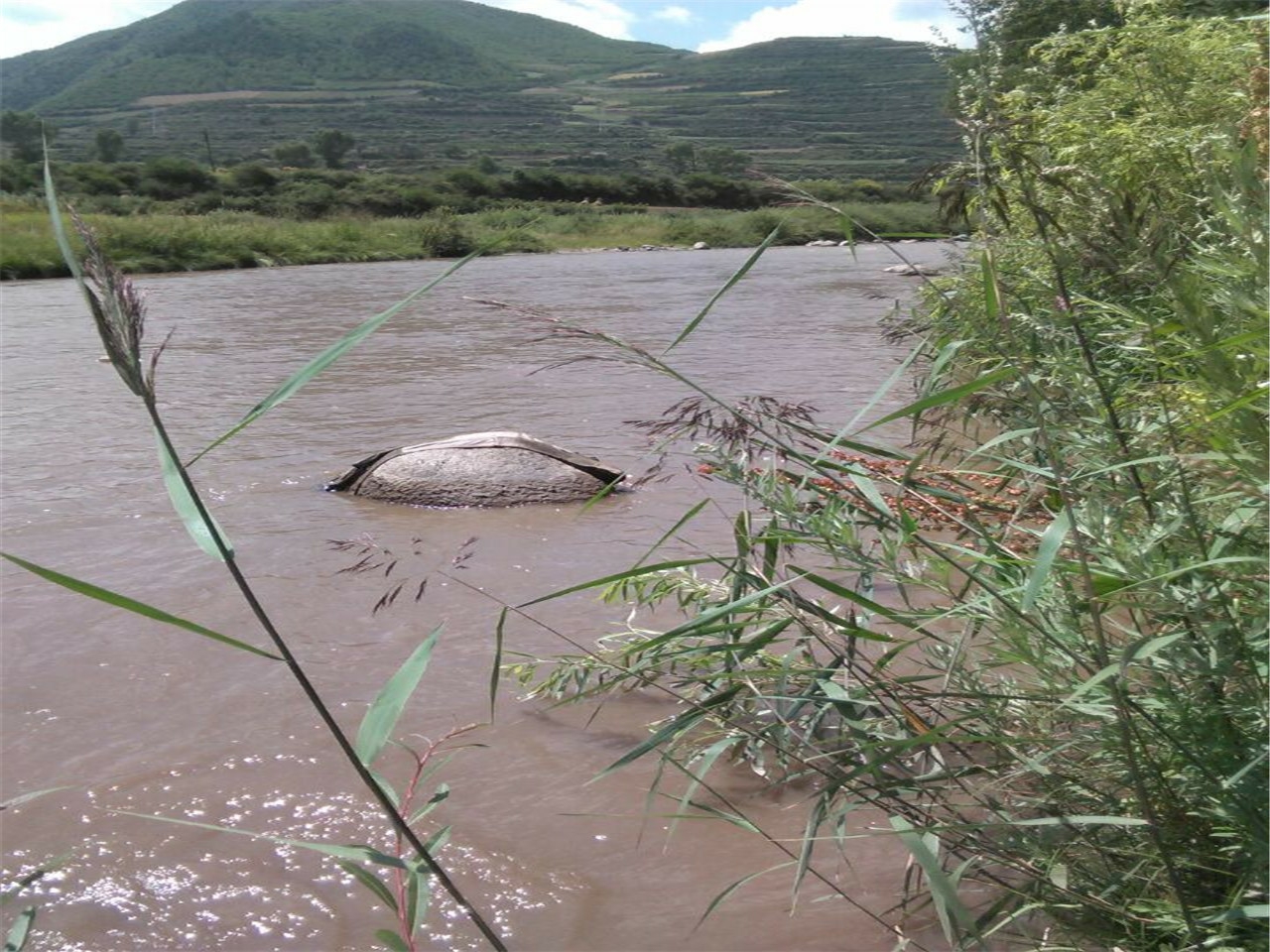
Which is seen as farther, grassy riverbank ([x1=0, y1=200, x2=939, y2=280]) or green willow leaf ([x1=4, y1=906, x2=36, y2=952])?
grassy riverbank ([x1=0, y1=200, x2=939, y2=280])

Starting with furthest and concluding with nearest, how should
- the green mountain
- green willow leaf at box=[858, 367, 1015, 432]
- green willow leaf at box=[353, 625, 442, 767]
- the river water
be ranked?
1. the green mountain
2. the river water
3. green willow leaf at box=[858, 367, 1015, 432]
4. green willow leaf at box=[353, 625, 442, 767]

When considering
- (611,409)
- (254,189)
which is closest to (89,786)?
(611,409)

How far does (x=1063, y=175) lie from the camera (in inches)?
62.0

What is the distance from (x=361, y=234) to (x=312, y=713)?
3010 centimetres

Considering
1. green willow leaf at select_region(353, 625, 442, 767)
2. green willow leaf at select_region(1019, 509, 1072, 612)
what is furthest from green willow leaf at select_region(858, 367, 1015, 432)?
green willow leaf at select_region(353, 625, 442, 767)

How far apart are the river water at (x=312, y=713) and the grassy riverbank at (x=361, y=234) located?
7.24 m

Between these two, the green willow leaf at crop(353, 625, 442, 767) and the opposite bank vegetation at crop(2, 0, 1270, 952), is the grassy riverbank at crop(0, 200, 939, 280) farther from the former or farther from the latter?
the green willow leaf at crop(353, 625, 442, 767)

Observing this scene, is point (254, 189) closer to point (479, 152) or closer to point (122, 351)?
point (479, 152)

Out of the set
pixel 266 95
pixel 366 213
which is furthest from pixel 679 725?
pixel 266 95

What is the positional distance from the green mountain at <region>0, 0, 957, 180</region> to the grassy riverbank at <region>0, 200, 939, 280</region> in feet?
57.7

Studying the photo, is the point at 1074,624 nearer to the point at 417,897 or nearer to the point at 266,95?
the point at 417,897

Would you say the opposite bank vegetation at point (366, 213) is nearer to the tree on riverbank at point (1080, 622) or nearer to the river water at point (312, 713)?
the river water at point (312, 713)

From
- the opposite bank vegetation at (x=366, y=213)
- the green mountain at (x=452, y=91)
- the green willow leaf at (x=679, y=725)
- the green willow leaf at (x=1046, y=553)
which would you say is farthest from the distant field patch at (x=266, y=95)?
the green willow leaf at (x=1046, y=553)

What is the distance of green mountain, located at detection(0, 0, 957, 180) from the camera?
80.4m
